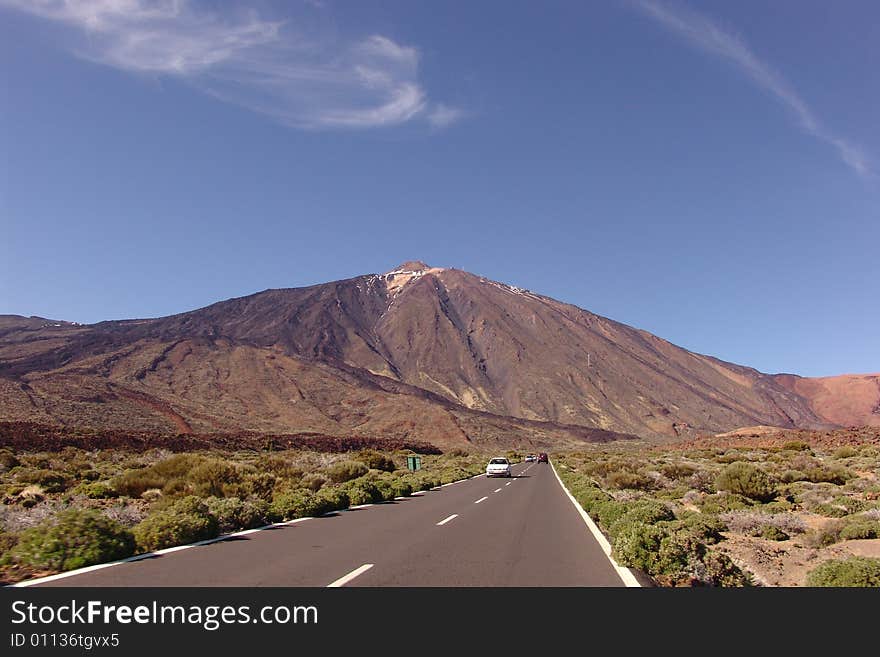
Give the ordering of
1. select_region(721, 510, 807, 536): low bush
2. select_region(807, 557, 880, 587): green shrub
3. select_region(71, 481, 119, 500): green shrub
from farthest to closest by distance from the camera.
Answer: select_region(71, 481, 119, 500): green shrub → select_region(721, 510, 807, 536): low bush → select_region(807, 557, 880, 587): green shrub

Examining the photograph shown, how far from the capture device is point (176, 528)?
455 inches

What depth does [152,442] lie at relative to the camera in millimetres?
58906

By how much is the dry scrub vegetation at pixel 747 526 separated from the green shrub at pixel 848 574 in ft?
0.04

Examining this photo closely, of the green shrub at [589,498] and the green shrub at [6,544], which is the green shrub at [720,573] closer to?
the green shrub at [589,498]

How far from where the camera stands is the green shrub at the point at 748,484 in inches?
799

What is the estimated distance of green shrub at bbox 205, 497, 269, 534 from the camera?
13609mm

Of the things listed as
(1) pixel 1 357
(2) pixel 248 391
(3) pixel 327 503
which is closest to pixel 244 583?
(3) pixel 327 503

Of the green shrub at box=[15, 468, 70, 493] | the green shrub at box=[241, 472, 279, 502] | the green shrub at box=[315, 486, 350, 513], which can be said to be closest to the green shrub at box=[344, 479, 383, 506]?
the green shrub at box=[315, 486, 350, 513]

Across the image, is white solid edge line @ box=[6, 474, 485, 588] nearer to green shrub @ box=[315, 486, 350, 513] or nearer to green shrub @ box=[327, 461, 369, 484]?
green shrub @ box=[315, 486, 350, 513]

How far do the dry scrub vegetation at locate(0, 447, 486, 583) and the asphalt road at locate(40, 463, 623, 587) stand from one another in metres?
0.84

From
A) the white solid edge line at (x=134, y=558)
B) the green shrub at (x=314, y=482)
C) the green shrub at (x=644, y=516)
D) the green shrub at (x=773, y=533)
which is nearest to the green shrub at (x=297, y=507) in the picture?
the white solid edge line at (x=134, y=558)
